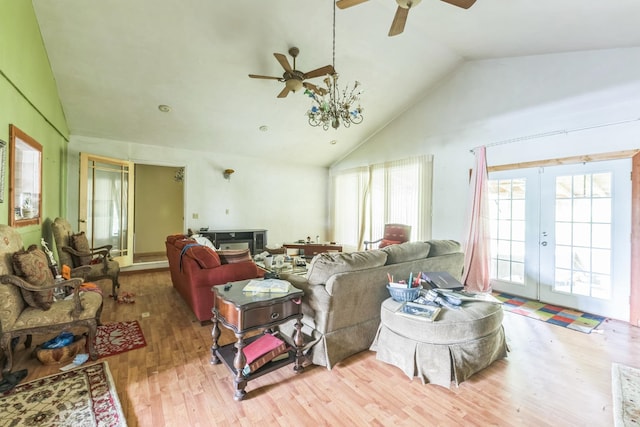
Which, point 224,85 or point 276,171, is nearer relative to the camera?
point 224,85

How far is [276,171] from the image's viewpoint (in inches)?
275

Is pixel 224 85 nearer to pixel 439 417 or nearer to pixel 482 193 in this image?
pixel 482 193

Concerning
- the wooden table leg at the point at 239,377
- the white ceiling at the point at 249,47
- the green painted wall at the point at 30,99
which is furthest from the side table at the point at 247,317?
the white ceiling at the point at 249,47

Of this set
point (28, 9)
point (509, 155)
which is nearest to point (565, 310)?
point (509, 155)

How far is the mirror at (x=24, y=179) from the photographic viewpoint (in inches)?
104

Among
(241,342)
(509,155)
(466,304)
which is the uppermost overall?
(509,155)

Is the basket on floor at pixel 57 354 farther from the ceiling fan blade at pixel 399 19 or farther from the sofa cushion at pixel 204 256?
the ceiling fan blade at pixel 399 19

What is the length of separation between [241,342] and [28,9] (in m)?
3.78

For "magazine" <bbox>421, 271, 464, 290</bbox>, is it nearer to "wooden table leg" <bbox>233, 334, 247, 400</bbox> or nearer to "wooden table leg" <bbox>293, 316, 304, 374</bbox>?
"wooden table leg" <bbox>293, 316, 304, 374</bbox>

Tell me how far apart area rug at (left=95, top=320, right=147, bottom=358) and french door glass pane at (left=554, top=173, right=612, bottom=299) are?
502cm

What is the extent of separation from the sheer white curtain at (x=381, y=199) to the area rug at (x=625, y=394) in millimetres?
3148

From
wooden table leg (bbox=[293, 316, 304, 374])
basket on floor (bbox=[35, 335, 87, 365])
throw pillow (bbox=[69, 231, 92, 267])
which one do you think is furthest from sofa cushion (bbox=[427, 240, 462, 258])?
throw pillow (bbox=[69, 231, 92, 267])

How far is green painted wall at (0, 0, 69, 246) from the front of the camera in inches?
96.6

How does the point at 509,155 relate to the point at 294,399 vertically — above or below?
above
